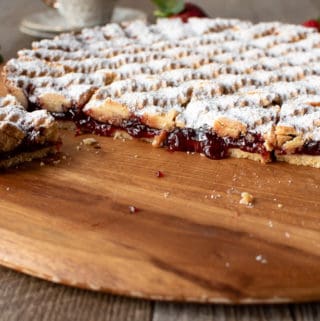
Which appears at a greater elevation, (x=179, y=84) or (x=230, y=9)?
(x=179, y=84)

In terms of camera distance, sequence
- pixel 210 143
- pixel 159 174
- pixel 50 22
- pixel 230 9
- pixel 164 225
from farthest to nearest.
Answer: pixel 230 9
pixel 50 22
pixel 210 143
pixel 159 174
pixel 164 225

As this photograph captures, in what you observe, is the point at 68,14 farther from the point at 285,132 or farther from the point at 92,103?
the point at 285,132

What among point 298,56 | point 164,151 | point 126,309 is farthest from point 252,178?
point 298,56

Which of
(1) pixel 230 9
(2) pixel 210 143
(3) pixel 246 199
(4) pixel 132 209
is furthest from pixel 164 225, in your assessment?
(1) pixel 230 9

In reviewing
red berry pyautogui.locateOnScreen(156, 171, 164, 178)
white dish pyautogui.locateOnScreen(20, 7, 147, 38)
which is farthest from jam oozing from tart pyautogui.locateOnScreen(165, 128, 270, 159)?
white dish pyautogui.locateOnScreen(20, 7, 147, 38)

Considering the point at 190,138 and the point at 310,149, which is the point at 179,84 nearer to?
the point at 190,138

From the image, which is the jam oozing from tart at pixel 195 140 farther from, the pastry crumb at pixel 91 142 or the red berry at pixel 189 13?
the red berry at pixel 189 13
